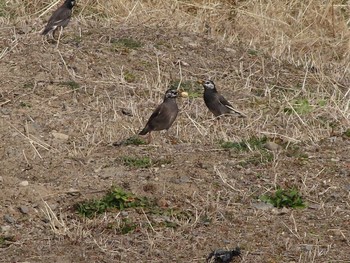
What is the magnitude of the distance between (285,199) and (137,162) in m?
1.48

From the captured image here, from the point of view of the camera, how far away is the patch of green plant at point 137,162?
8680 millimetres

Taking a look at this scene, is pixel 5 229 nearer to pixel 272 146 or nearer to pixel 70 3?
pixel 272 146

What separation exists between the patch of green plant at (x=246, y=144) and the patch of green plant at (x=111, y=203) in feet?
5.31

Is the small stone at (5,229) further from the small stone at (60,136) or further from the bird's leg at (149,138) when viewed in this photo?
the bird's leg at (149,138)

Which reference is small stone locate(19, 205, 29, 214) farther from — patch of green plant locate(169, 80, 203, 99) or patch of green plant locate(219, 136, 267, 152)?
patch of green plant locate(169, 80, 203, 99)

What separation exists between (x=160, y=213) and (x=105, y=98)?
3.64 metres

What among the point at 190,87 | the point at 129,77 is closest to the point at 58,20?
the point at 129,77

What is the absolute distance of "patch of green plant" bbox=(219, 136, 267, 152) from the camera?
363 inches

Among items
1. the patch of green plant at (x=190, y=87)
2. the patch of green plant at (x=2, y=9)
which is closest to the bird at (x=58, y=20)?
the patch of green plant at (x=2, y=9)

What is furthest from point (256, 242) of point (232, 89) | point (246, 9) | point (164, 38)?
point (246, 9)

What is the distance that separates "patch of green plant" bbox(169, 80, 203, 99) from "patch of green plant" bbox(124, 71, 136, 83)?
47 cm

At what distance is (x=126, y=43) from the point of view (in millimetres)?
12820

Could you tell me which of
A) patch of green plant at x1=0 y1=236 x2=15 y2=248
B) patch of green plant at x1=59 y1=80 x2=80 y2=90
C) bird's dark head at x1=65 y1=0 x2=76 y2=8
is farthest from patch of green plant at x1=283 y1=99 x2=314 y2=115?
patch of green plant at x1=0 y1=236 x2=15 y2=248

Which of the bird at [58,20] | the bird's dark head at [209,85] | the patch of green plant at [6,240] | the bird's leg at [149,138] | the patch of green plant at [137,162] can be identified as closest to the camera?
the patch of green plant at [6,240]
